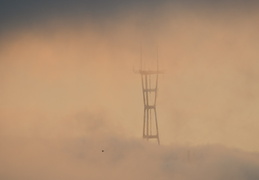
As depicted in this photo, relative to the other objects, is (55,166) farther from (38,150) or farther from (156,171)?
(156,171)

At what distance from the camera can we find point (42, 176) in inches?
798

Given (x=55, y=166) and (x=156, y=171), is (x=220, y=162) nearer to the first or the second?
(x=156, y=171)

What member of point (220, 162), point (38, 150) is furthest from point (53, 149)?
point (220, 162)

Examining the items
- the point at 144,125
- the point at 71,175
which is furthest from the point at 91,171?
the point at 144,125

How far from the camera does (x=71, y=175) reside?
66.4 feet

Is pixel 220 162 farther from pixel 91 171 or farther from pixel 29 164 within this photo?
pixel 29 164

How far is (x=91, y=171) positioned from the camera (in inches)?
803

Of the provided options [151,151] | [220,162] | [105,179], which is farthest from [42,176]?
[220,162]

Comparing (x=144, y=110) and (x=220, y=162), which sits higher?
(x=144, y=110)

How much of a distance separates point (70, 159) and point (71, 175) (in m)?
0.60

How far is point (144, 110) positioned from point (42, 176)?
3.24 m

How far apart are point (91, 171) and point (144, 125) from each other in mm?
1891

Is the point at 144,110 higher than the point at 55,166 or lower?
higher

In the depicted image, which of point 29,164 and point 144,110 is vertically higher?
point 144,110
